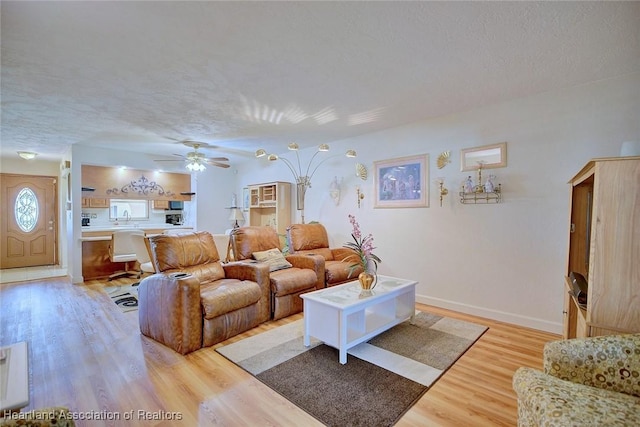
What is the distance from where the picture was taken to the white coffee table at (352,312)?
242 centimetres

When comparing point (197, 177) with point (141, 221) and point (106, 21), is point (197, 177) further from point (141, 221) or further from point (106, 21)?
point (106, 21)

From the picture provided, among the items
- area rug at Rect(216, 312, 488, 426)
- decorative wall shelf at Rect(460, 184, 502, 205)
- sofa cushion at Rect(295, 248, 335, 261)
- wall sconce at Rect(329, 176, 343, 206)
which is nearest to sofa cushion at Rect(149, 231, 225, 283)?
area rug at Rect(216, 312, 488, 426)

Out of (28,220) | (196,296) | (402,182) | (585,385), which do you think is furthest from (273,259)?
(28,220)

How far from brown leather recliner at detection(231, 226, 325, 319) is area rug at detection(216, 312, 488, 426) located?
1.09 feet

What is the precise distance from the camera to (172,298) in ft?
8.68

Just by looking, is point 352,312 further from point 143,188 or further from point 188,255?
point 143,188

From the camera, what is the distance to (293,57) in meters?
2.23

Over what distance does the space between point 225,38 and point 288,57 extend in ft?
1.55

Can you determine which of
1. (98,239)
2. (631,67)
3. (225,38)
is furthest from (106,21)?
(98,239)

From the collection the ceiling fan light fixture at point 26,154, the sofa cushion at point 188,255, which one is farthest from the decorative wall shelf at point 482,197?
the ceiling fan light fixture at point 26,154

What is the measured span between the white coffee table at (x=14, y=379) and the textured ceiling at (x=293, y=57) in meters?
1.86

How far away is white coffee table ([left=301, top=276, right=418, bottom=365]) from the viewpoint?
2421mm

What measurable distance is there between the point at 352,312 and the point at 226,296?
1.22 metres

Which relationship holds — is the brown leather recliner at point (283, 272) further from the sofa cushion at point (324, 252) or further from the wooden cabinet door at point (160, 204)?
the wooden cabinet door at point (160, 204)
